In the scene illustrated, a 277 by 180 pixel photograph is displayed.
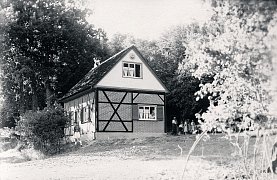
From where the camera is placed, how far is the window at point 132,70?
26.6 metres

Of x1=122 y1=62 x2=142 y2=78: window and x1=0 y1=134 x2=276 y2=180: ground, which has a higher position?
x1=122 y1=62 x2=142 y2=78: window

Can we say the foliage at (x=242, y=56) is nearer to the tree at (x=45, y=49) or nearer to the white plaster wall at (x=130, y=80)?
the white plaster wall at (x=130, y=80)

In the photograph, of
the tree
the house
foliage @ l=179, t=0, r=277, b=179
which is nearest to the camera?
foliage @ l=179, t=0, r=277, b=179

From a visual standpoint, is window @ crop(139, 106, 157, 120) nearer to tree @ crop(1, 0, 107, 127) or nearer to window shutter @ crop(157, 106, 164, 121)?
window shutter @ crop(157, 106, 164, 121)

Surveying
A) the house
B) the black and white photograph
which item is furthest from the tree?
the house

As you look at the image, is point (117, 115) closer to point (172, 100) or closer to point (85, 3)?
point (172, 100)

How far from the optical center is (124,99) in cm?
2630

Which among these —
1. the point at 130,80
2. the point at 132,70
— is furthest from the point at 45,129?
the point at 132,70

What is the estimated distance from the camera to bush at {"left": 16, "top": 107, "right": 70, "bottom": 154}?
20422 mm

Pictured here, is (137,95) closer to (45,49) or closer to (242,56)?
(45,49)

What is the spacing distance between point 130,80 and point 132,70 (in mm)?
807

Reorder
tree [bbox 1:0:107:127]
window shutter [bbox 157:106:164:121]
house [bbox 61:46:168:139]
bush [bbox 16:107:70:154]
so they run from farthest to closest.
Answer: tree [bbox 1:0:107:127] → window shutter [bbox 157:106:164:121] → house [bbox 61:46:168:139] → bush [bbox 16:107:70:154]

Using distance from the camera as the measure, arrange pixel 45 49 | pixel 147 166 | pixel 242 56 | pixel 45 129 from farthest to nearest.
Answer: pixel 45 49 → pixel 45 129 → pixel 147 166 → pixel 242 56

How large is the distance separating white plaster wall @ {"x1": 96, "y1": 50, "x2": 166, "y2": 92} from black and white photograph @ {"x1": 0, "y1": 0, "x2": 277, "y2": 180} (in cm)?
7
